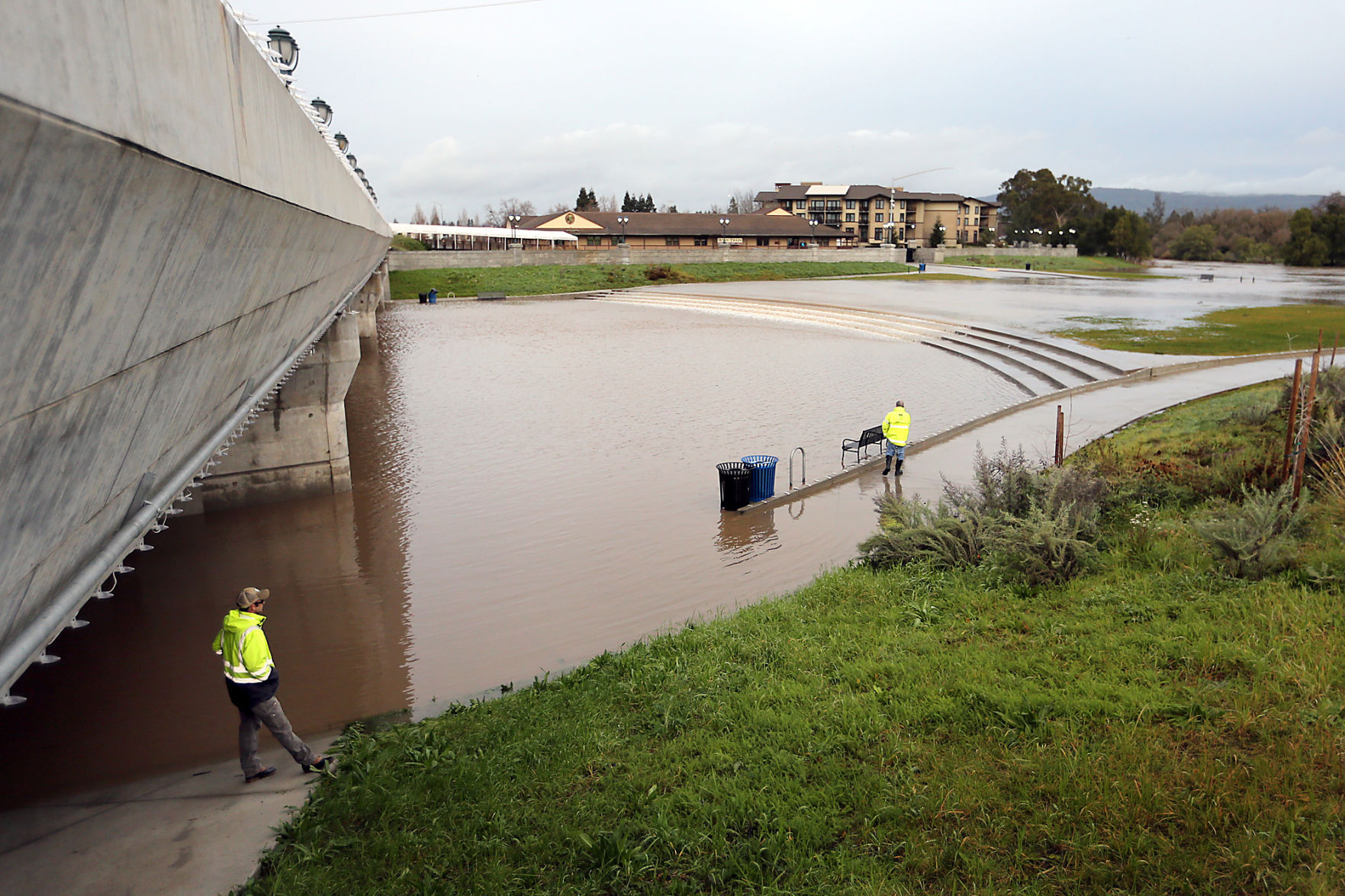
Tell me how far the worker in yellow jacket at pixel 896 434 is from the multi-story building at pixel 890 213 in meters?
115

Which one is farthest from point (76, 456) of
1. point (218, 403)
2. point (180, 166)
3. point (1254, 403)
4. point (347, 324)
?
point (1254, 403)

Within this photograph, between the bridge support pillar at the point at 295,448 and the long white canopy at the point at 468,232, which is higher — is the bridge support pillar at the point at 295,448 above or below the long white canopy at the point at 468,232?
below

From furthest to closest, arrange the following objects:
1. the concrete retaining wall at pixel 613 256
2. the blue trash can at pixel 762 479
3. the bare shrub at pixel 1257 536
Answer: the concrete retaining wall at pixel 613 256 < the blue trash can at pixel 762 479 < the bare shrub at pixel 1257 536

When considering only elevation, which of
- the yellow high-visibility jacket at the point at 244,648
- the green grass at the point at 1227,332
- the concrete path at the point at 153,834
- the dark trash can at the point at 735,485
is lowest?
the concrete path at the point at 153,834

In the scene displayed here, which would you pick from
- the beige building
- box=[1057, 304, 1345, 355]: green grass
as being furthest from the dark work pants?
the beige building

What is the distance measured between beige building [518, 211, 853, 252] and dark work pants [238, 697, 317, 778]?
3792 inches

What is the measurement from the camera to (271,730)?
22.5ft

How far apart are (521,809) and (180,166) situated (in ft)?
13.7

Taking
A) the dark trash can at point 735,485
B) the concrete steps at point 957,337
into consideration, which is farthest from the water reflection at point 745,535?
the concrete steps at point 957,337

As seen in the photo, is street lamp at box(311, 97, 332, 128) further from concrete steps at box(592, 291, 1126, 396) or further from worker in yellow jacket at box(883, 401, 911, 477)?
concrete steps at box(592, 291, 1126, 396)

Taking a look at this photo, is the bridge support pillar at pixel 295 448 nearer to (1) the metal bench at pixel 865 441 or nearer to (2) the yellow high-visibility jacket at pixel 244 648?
(2) the yellow high-visibility jacket at pixel 244 648

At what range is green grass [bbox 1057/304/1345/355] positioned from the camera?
27906 millimetres

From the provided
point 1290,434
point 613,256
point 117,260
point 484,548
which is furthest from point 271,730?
point 613,256

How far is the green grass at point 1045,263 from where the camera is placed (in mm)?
91875
